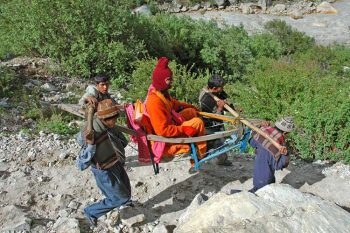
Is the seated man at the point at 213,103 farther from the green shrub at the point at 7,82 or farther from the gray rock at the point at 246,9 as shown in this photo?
the gray rock at the point at 246,9

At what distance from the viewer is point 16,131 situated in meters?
6.92

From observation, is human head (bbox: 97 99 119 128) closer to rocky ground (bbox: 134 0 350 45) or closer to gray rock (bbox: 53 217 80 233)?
gray rock (bbox: 53 217 80 233)

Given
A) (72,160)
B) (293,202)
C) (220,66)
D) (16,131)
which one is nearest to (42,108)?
(16,131)

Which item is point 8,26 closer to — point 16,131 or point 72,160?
point 16,131

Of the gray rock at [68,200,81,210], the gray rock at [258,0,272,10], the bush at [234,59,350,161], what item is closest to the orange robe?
the gray rock at [68,200,81,210]

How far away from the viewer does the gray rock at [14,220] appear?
15.0ft

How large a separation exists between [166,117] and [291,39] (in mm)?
15571

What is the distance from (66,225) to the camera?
4656 millimetres

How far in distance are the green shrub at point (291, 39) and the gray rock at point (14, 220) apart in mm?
14816

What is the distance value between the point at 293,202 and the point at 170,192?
1.75 meters

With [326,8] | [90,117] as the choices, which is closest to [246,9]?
[326,8]

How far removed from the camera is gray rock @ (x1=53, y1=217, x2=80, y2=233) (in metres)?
4.58

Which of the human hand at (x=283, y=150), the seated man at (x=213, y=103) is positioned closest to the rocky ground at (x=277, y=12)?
the seated man at (x=213, y=103)

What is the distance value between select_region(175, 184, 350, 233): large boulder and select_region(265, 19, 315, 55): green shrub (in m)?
14.3
